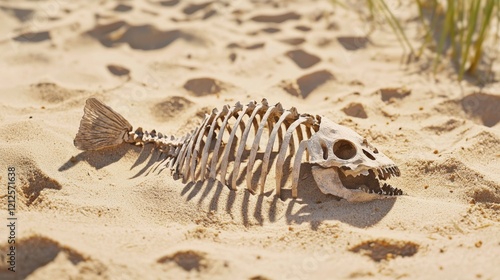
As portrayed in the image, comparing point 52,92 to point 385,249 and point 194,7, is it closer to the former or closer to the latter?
point 194,7

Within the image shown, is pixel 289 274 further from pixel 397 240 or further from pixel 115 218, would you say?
pixel 115 218

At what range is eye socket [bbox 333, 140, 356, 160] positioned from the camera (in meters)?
2.75

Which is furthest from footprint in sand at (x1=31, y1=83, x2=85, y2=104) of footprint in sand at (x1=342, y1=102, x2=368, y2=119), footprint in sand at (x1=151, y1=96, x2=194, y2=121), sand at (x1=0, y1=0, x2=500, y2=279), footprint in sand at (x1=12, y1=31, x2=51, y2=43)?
footprint in sand at (x1=342, y1=102, x2=368, y2=119)

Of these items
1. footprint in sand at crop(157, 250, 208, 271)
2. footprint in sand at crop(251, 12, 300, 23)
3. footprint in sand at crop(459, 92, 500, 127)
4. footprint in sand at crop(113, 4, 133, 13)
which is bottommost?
footprint in sand at crop(113, 4, 133, 13)

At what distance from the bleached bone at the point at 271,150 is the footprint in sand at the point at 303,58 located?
1.59 m

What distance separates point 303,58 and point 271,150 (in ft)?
6.72

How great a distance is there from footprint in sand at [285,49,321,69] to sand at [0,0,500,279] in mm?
17

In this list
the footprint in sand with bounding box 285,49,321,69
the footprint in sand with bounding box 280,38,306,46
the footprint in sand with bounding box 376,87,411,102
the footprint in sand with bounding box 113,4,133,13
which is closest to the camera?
the footprint in sand with bounding box 376,87,411,102

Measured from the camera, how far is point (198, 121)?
366 cm

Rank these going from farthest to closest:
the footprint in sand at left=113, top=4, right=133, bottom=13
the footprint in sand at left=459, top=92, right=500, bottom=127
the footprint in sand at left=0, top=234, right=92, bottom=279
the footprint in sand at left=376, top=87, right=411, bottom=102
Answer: the footprint in sand at left=113, top=4, right=133, bottom=13 < the footprint in sand at left=376, top=87, right=411, bottom=102 < the footprint in sand at left=459, top=92, right=500, bottom=127 < the footprint in sand at left=0, top=234, right=92, bottom=279

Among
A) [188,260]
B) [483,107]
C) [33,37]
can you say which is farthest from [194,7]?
[188,260]

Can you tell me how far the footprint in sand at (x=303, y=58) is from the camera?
4.61 m

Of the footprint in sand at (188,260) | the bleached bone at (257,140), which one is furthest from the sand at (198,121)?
the bleached bone at (257,140)

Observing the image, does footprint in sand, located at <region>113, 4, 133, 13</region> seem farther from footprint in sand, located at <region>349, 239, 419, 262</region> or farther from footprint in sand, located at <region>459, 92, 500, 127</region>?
footprint in sand, located at <region>349, 239, 419, 262</region>
